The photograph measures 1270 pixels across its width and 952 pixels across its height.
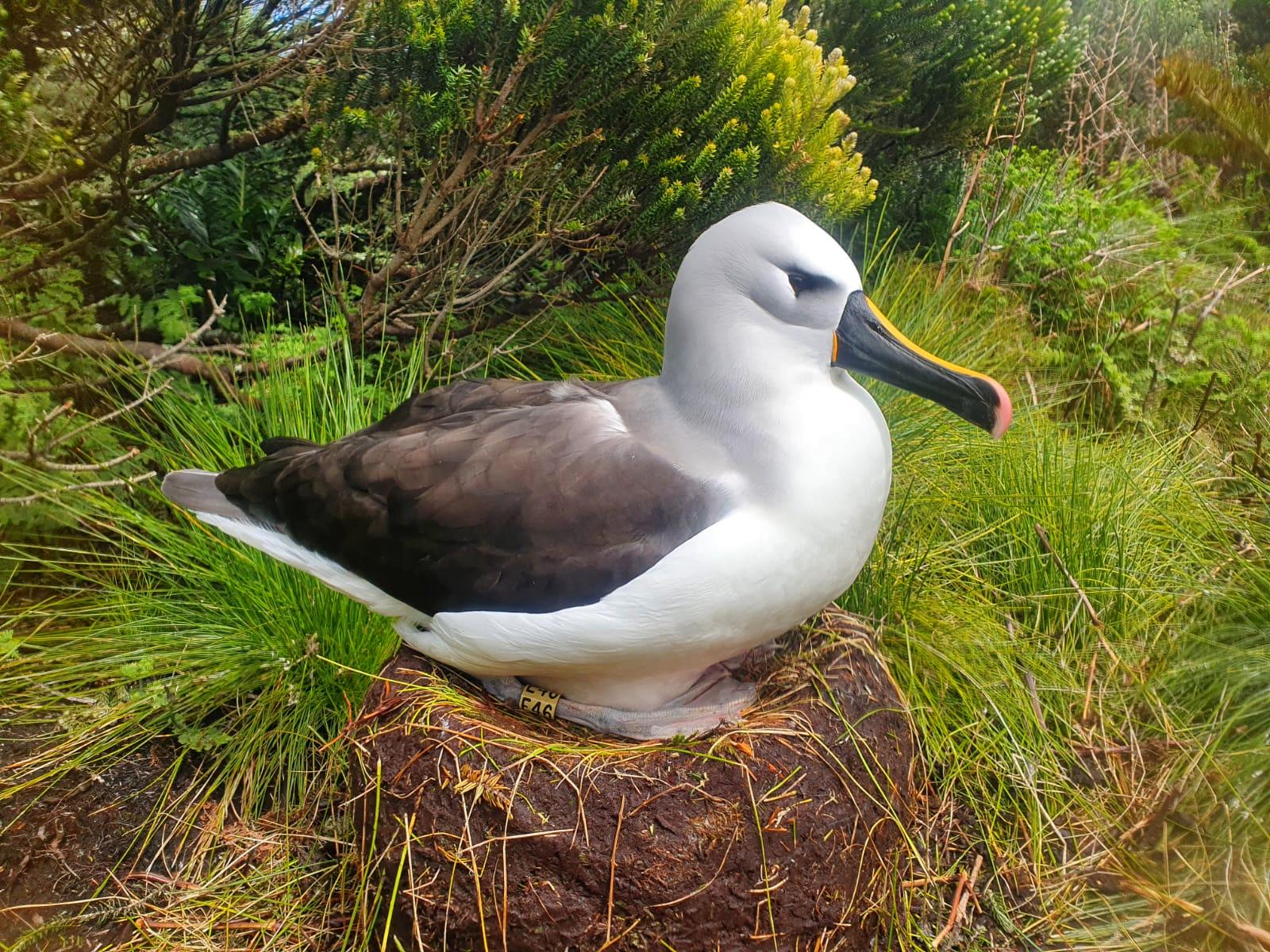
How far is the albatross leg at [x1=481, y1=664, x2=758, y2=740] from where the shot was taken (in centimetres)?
226

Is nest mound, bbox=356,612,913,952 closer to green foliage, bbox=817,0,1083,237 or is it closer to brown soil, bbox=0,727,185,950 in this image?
brown soil, bbox=0,727,185,950

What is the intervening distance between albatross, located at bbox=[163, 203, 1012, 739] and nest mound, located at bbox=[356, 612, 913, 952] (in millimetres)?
172

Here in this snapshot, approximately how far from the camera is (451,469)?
6.89ft

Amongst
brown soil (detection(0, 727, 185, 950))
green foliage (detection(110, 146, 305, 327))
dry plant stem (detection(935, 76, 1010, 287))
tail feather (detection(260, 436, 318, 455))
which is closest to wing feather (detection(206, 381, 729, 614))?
tail feather (detection(260, 436, 318, 455))

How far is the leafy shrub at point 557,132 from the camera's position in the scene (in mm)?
3195

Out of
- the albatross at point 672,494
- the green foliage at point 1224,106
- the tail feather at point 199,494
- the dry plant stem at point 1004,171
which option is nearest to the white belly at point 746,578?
the albatross at point 672,494

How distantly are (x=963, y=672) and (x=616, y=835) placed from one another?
3.83 feet

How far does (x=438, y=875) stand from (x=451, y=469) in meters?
0.86

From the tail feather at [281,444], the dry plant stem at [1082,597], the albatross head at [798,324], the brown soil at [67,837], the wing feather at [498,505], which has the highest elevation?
the albatross head at [798,324]

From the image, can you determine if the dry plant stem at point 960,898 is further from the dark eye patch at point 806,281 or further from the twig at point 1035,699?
the dark eye patch at point 806,281

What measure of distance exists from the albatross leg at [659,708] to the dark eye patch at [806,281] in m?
0.99

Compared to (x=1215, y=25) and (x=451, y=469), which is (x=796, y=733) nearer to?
(x=451, y=469)

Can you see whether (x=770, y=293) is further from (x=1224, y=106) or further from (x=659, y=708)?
(x=1224, y=106)

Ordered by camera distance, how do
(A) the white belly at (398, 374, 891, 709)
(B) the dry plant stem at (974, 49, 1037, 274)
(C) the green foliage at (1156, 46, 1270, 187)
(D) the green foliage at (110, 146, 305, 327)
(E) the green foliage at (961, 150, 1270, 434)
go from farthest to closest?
1. (E) the green foliage at (961, 150, 1270, 434)
2. (B) the dry plant stem at (974, 49, 1037, 274)
3. (C) the green foliage at (1156, 46, 1270, 187)
4. (D) the green foliage at (110, 146, 305, 327)
5. (A) the white belly at (398, 374, 891, 709)
